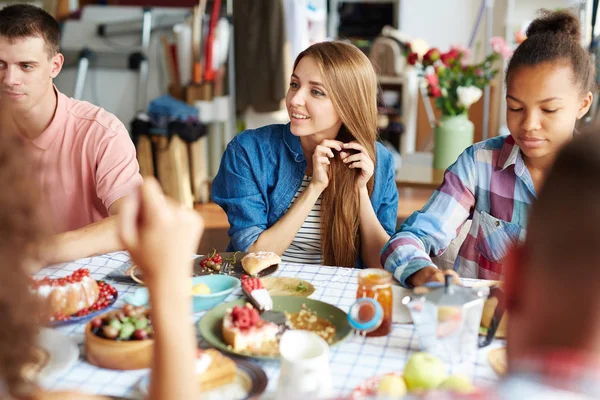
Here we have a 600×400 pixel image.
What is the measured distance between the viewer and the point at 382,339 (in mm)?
1313

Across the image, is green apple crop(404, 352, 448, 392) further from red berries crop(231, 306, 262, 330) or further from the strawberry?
the strawberry

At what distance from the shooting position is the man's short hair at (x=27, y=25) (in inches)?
80.8

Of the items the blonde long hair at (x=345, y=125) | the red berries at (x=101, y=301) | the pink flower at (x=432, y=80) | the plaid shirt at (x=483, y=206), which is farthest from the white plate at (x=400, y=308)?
the pink flower at (x=432, y=80)

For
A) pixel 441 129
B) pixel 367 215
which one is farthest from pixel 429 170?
pixel 367 215

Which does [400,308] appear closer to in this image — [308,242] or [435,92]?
[308,242]

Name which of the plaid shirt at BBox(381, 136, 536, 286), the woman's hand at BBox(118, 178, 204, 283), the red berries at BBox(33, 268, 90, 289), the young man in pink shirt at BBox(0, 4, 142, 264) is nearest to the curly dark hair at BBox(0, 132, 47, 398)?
the woman's hand at BBox(118, 178, 204, 283)

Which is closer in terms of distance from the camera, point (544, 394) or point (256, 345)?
point (544, 394)

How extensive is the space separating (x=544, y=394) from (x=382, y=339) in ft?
2.53

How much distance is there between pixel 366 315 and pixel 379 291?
78 millimetres

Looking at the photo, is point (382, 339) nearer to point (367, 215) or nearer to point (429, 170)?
point (367, 215)

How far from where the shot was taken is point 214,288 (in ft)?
5.06

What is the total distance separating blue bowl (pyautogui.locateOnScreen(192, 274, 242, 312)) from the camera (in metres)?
1.45

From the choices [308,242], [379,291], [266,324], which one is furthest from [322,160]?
[266,324]

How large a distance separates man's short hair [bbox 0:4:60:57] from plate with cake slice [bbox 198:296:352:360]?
1205 millimetres
